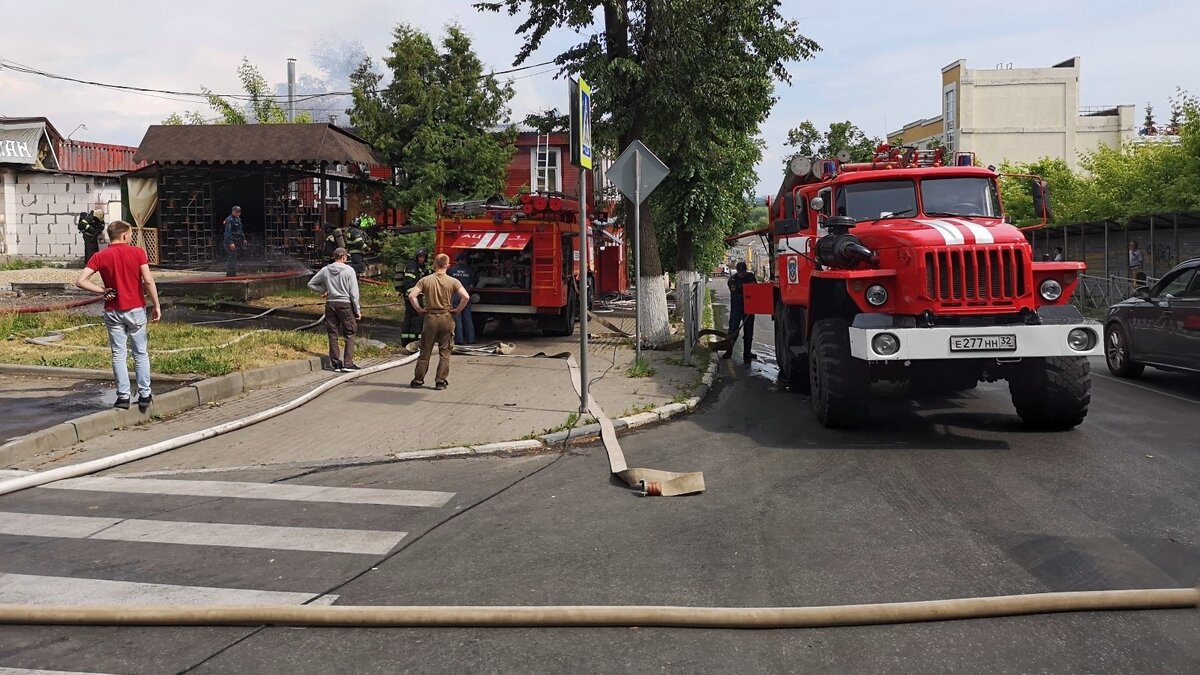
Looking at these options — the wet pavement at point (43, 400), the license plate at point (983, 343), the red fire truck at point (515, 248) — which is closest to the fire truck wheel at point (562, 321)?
the red fire truck at point (515, 248)

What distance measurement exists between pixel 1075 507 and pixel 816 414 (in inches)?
131

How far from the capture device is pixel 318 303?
19.1 meters

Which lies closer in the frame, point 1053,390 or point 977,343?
point 977,343

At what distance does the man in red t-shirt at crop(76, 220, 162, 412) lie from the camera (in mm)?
8789

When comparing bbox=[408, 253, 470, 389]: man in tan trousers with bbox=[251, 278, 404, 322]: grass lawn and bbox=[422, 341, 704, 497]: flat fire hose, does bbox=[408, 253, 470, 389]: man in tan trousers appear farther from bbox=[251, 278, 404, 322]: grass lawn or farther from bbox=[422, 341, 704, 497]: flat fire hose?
bbox=[251, 278, 404, 322]: grass lawn

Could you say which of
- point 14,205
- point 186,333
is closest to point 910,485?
point 186,333

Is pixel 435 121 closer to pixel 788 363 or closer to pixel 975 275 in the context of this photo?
pixel 788 363

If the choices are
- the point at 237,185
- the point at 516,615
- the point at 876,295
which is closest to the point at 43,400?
the point at 516,615

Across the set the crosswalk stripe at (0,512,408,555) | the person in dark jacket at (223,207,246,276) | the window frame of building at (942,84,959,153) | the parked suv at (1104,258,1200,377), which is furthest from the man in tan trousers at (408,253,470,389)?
the window frame of building at (942,84,959,153)

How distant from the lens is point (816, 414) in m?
9.20

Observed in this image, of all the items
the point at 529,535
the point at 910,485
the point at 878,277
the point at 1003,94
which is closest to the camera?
the point at 529,535

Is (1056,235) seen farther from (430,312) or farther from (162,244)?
(162,244)

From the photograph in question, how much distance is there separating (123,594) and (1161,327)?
11771mm

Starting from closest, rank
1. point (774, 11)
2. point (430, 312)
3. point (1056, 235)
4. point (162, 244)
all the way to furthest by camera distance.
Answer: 1. point (430, 312)
2. point (774, 11)
3. point (162, 244)
4. point (1056, 235)
